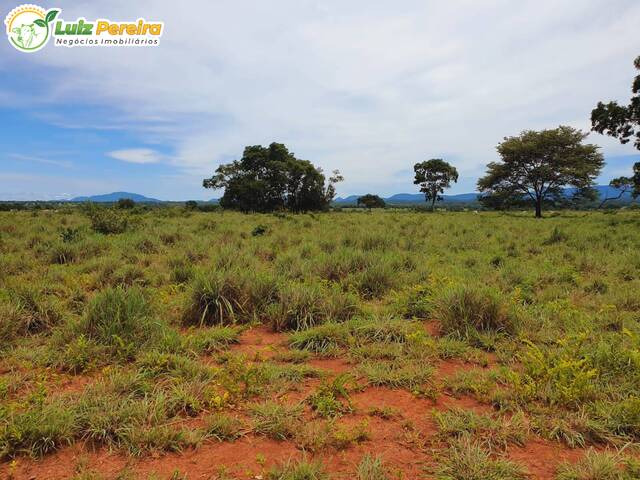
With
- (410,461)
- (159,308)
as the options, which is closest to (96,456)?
(410,461)

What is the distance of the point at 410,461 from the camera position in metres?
2.52

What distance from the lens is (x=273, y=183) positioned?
42.6 metres

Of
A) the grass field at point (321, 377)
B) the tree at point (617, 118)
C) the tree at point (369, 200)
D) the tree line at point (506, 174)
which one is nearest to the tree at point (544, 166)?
the tree line at point (506, 174)

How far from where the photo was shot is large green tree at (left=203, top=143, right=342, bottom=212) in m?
41.1

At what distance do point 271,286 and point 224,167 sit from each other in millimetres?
43985

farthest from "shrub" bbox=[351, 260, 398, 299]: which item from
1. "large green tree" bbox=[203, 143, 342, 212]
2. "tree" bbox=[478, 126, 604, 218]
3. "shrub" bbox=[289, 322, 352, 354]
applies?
"large green tree" bbox=[203, 143, 342, 212]

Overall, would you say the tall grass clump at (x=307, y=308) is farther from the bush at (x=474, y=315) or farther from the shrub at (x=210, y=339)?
the bush at (x=474, y=315)

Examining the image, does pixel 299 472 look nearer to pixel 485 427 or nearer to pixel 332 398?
pixel 332 398

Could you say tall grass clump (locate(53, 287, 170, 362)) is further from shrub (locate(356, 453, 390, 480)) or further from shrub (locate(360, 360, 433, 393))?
shrub (locate(356, 453, 390, 480))

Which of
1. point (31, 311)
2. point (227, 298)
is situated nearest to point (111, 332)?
point (31, 311)

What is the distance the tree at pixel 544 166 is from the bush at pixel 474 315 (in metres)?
29.6

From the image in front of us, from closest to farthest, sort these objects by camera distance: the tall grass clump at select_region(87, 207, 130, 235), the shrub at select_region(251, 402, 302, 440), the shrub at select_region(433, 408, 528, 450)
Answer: the shrub at select_region(433, 408, 528, 450), the shrub at select_region(251, 402, 302, 440), the tall grass clump at select_region(87, 207, 130, 235)

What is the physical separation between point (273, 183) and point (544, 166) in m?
27.1

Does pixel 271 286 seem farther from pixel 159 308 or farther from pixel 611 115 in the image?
pixel 611 115
